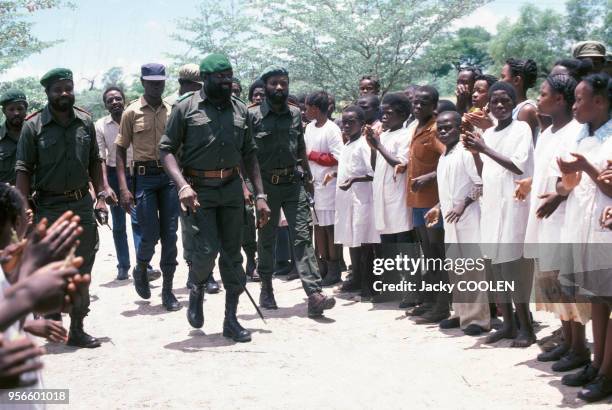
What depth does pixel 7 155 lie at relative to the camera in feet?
23.2

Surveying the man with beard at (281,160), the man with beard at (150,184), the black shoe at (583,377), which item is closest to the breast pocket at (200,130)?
the man with beard at (281,160)

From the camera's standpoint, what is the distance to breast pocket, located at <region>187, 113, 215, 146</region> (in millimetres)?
6180

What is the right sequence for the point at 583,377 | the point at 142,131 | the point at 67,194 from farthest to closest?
the point at 142,131
the point at 67,194
the point at 583,377

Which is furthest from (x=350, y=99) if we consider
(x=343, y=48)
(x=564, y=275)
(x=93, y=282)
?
(x=564, y=275)

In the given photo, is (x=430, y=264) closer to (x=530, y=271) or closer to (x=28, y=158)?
(x=530, y=271)

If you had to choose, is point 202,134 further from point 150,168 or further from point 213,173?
point 150,168

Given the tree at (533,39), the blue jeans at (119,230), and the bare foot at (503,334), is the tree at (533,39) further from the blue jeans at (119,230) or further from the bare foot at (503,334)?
the bare foot at (503,334)

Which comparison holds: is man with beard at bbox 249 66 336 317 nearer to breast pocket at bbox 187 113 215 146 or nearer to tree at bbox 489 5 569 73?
breast pocket at bbox 187 113 215 146

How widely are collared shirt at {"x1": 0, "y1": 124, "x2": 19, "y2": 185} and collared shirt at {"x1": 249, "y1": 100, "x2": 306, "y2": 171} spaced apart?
2216 mm

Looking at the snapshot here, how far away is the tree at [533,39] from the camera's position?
40.7m

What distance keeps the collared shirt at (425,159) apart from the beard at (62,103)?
9.84 feet

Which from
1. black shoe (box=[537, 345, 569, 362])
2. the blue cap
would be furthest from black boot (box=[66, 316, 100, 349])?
black shoe (box=[537, 345, 569, 362])

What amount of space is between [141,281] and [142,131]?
4.95 ft

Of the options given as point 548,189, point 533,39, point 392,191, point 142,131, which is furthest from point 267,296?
point 533,39
